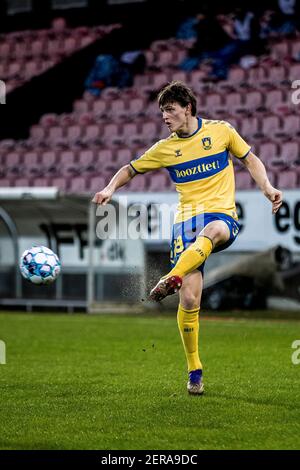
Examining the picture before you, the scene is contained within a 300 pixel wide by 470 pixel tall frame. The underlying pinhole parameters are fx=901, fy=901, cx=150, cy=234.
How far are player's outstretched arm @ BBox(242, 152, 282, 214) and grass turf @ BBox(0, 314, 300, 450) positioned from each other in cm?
118

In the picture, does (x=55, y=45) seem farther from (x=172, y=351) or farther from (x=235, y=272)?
(x=172, y=351)

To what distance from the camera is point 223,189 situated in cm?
568

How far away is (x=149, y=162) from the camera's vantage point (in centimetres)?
586

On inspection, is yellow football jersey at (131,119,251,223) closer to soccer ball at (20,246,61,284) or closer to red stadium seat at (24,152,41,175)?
soccer ball at (20,246,61,284)

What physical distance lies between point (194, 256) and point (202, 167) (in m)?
0.68

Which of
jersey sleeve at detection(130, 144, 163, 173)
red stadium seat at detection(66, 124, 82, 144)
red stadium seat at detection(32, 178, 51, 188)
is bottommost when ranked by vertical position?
jersey sleeve at detection(130, 144, 163, 173)

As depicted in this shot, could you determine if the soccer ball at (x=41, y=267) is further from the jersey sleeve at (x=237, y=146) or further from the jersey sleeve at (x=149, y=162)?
the jersey sleeve at (x=237, y=146)

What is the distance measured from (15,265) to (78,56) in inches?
244

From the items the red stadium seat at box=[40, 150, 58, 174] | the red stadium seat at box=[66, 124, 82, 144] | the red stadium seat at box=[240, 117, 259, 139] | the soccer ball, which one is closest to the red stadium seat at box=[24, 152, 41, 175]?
the red stadium seat at box=[40, 150, 58, 174]

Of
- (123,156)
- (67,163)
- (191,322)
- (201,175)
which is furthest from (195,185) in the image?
(67,163)

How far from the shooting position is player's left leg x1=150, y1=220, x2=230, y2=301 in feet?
16.5

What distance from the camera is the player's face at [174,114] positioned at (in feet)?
18.2

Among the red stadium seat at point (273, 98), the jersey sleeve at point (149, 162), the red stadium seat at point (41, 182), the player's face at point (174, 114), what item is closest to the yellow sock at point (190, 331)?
the jersey sleeve at point (149, 162)
